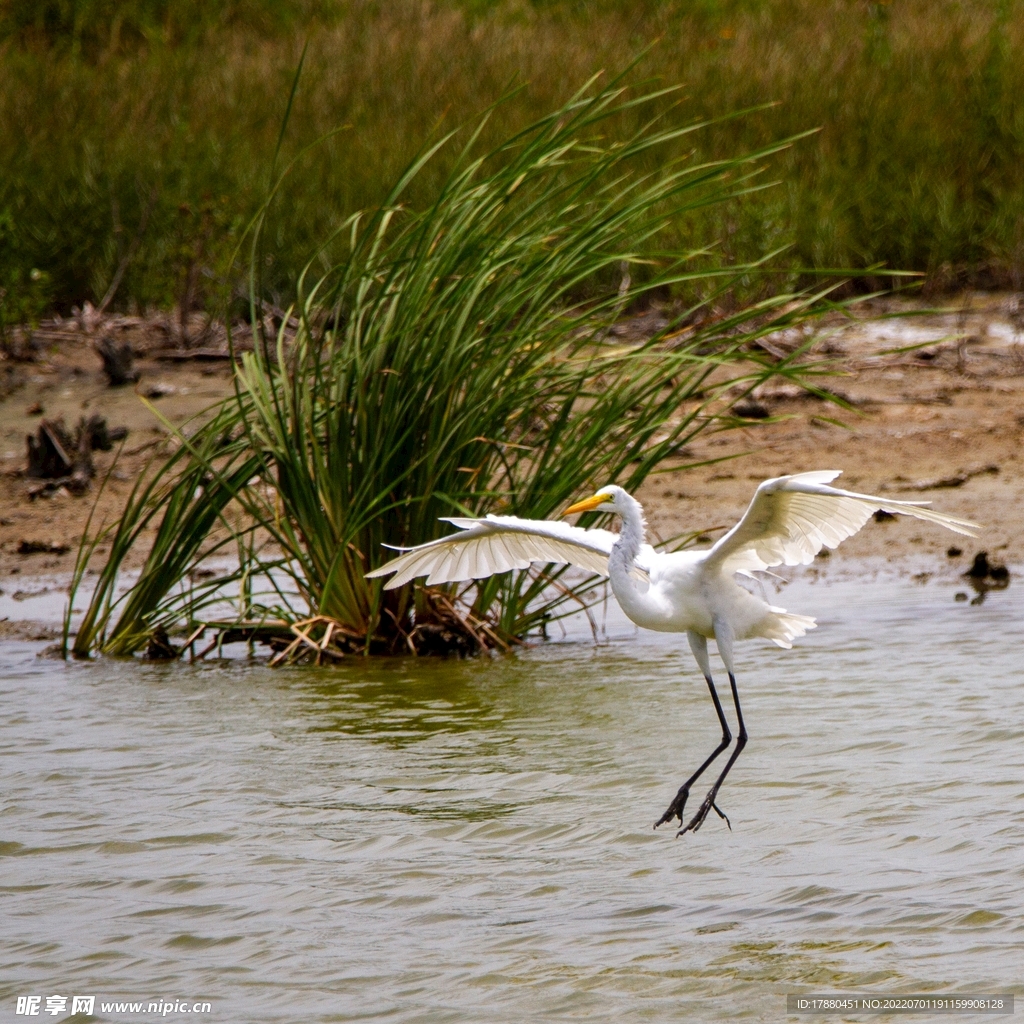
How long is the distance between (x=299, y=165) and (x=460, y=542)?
7585mm

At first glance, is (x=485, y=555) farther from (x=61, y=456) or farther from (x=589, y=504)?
(x=61, y=456)

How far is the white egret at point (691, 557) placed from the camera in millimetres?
4359

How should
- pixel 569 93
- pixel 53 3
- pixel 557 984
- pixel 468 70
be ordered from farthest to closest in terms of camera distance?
1. pixel 53 3
2. pixel 468 70
3. pixel 569 93
4. pixel 557 984

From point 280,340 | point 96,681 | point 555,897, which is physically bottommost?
point 96,681

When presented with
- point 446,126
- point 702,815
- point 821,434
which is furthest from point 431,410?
point 446,126

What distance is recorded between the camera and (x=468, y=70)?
14.6 metres

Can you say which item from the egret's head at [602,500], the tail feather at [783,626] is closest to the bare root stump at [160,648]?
the egret's head at [602,500]

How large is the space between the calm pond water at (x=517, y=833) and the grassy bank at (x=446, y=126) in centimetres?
322

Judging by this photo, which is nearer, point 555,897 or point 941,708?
point 555,897

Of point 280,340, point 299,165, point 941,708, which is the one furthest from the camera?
point 299,165

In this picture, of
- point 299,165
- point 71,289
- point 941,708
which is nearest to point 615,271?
point 299,165

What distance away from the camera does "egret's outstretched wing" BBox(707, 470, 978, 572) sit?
410cm

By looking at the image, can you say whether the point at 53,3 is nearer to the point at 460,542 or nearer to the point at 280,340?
the point at 280,340

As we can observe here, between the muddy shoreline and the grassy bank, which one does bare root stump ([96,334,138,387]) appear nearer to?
the muddy shoreline
